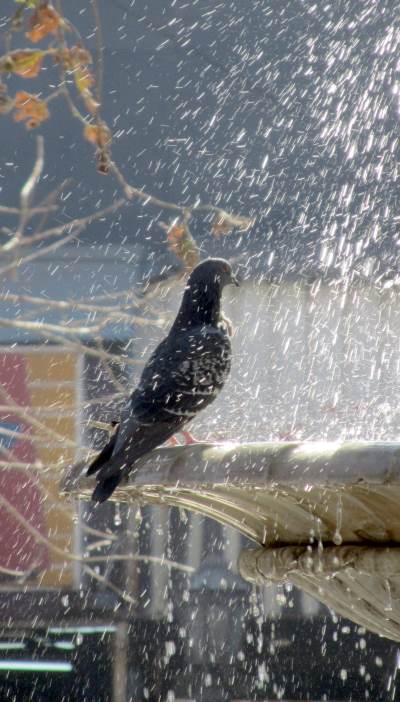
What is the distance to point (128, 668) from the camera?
6.58m

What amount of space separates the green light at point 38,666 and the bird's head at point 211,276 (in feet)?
11.2

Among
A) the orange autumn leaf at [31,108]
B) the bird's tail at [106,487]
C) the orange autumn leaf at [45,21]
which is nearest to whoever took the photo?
the bird's tail at [106,487]

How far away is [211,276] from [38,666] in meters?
3.51

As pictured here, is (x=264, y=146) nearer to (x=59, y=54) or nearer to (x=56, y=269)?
(x=56, y=269)

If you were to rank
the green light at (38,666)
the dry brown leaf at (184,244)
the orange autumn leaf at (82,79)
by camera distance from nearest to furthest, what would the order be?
the orange autumn leaf at (82,79)
the dry brown leaf at (184,244)
the green light at (38,666)

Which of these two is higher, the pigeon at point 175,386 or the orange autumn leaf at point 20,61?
the orange autumn leaf at point 20,61

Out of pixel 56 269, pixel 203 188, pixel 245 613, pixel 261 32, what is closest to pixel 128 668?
pixel 245 613

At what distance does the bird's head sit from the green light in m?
3.41

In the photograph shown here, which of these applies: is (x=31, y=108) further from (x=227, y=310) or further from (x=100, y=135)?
(x=227, y=310)

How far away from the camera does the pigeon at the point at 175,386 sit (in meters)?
2.53

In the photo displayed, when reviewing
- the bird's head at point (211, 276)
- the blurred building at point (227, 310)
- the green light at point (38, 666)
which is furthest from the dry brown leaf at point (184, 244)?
the green light at point (38, 666)

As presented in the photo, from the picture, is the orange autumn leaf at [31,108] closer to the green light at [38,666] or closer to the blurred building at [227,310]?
the blurred building at [227,310]

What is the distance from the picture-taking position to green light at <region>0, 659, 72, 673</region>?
20.6 ft

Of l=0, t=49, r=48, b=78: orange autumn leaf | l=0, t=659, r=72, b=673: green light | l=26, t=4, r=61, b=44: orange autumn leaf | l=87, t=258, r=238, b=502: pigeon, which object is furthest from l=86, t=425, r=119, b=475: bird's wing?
l=0, t=659, r=72, b=673: green light
